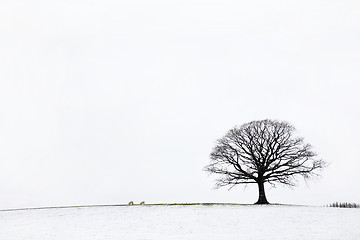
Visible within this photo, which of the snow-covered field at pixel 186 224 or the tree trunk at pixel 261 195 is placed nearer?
the snow-covered field at pixel 186 224

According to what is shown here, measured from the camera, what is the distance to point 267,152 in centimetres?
4631

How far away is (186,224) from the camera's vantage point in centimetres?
2861

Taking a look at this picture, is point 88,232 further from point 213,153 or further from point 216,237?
point 213,153

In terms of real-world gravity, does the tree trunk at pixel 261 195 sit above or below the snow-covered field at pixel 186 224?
above

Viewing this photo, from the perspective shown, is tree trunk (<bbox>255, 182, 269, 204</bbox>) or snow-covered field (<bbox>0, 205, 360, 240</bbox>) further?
tree trunk (<bbox>255, 182, 269, 204</bbox>)

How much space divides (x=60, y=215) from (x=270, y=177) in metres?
24.9

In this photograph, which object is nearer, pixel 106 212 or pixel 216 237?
pixel 216 237

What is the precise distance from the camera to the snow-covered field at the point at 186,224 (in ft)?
79.6

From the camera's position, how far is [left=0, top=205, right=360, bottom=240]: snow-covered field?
24.2 meters

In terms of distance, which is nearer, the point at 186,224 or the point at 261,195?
the point at 186,224

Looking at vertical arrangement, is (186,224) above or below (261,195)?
below

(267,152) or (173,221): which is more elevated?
(267,152)

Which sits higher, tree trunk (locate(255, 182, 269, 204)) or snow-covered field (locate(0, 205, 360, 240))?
tree trunk (locate(255, 182, 269, 204))

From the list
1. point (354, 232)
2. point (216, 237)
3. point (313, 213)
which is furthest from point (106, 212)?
point (354, 232)
